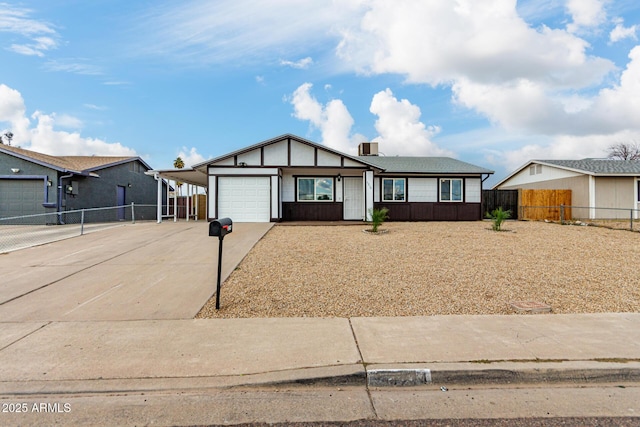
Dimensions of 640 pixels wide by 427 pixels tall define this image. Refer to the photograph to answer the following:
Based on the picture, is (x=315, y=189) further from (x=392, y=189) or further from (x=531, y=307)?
(x=531, y=307)

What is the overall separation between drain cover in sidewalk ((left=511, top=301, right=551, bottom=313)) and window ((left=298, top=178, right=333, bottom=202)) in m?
12.8

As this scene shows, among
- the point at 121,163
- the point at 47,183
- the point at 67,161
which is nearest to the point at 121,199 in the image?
the point at 121,163

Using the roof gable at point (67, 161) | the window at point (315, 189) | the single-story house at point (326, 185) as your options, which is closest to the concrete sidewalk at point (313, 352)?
the single-story house at point (326, 185)

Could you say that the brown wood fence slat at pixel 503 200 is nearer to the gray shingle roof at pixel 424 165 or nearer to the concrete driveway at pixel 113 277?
the gray shingle roof at pixel 424 165

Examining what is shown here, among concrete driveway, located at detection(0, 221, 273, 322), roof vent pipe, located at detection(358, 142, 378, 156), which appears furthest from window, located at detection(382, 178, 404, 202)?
concrete driveway, located at detection(0, 221, 273, 322)

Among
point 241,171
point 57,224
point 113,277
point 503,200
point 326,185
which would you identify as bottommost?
point 113,277

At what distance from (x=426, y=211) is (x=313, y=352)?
16.3 meters

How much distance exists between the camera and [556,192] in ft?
65.1

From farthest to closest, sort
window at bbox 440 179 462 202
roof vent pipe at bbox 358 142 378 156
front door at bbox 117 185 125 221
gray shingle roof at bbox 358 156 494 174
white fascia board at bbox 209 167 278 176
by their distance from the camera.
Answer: front door at bbox 117 185 125 221
roof vent pipe at bbox 358 142 378 156
window at bbox 440 179 462 202
gray shingle roof at bbox 358 156 494 174
white fascia board at bbox 209 167 278 176

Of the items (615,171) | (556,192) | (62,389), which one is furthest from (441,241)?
(615,171)

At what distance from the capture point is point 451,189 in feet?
63.1

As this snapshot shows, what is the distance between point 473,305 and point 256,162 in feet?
41.7

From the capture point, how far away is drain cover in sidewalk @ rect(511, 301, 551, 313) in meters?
5.09

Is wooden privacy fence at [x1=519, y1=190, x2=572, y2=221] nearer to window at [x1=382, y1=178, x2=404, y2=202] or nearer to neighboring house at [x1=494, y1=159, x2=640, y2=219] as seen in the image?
neighboring house at [x1=494, y1=159, x2=640, y2=219]
